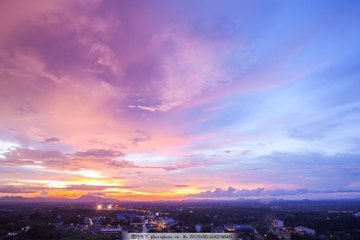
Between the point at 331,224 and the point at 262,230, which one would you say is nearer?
the point at 262,230

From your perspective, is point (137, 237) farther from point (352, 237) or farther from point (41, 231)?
point (352, 237)

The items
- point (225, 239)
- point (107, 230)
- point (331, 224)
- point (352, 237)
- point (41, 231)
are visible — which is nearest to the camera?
point (225, 239)

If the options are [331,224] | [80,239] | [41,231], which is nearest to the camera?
[80,239]

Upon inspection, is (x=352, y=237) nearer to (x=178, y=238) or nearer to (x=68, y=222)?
(x=178, y=238)

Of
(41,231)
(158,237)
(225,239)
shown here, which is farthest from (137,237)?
(41,231)

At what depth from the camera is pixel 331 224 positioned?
60469 mm

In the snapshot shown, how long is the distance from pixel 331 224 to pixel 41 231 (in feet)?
161

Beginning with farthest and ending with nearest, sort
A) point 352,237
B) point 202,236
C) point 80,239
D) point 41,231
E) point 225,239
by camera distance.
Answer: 1. point 352,237
2. point 41,231
3. point 80,239
4. point 202,236
5. point 225,239

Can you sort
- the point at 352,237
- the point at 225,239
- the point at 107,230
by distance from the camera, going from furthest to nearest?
the point at 107,230 < the point at 352,237 < the point at 225,239

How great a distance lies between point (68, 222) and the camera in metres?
63.6

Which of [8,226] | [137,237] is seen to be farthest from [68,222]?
[137,237]

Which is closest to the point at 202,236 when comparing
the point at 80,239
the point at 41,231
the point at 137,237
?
the point at 137,237

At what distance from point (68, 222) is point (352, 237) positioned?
160ft

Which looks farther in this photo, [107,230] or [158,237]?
[107,230]
